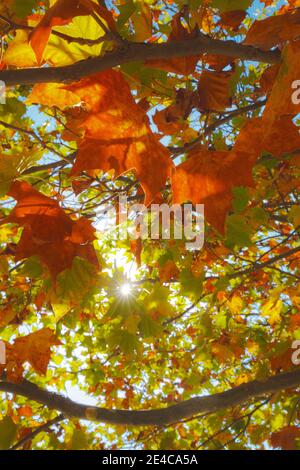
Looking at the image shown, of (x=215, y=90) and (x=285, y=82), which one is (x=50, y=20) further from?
(x=215, y=90)

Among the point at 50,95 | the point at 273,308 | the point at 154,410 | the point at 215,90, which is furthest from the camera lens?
the point at 273,308

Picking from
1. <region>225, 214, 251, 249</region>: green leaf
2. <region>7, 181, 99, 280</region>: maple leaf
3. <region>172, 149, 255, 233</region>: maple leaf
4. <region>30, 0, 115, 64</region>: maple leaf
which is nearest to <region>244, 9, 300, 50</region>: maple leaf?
<region>172, 149, 255, 233</region>: maple leaf

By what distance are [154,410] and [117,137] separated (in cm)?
134

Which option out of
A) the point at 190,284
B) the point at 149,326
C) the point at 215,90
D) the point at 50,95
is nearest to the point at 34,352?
the point at 149,326

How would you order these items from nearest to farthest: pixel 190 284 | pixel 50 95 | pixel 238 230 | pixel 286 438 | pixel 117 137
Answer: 1. pixel 117 137
2. pixel 50 95
3. pixel 238 230
4. pixel 190 284
5. pixel 286 438

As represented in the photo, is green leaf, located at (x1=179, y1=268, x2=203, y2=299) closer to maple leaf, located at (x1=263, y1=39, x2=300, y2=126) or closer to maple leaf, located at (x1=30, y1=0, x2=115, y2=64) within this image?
maple leaf, located at (x1=263, y1=39, x2=300, y2=126)

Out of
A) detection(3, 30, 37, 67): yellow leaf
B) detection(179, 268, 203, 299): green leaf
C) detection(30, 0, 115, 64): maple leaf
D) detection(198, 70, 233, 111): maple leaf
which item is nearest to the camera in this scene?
detection(30, 0, 115, 64): maple leaf

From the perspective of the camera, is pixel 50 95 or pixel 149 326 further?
pixel 149 326

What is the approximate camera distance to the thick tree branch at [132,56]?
91 cm

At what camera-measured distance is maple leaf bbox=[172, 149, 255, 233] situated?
46.6 inches

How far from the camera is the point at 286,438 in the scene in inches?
101

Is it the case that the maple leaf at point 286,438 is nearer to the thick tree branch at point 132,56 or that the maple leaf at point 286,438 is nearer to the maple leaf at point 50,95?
the thick tree branch at point 132,56

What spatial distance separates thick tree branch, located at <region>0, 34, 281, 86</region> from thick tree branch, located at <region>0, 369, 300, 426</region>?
4.77 feet

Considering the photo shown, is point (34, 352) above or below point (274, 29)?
below
